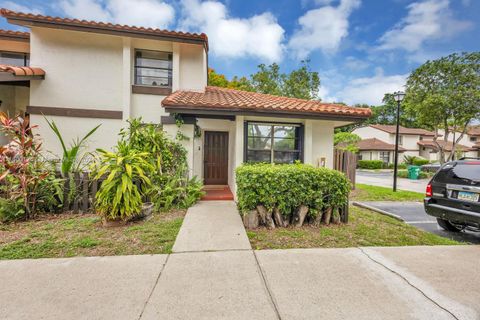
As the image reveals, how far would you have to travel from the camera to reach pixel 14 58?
7801 mm

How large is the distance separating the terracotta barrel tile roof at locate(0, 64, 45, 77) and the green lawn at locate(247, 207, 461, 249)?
25.6ft

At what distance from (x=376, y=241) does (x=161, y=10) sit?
11608 millimetres

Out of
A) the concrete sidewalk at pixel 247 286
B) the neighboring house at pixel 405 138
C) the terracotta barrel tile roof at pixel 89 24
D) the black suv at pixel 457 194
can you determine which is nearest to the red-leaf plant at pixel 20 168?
the concrete sidewalk at pixel 247 286

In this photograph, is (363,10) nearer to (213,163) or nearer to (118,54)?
(213,163)

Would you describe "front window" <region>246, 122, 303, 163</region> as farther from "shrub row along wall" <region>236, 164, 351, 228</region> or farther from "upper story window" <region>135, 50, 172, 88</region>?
"upper story window" <region>135, 50, 172, 88</region>

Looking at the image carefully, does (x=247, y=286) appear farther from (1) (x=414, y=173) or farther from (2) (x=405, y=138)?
(2) (x=405, y=138)

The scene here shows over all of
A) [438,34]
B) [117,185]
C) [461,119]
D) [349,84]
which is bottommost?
[117,185]

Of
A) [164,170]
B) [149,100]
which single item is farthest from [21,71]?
[164,170]

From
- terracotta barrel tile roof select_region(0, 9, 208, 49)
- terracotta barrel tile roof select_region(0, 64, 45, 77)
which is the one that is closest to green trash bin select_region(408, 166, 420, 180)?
terracotta barrel tile roof select_region(0, 9, 208, 49)

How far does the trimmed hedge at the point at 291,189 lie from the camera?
4.34 metres

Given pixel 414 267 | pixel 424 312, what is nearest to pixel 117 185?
pixel 424 312

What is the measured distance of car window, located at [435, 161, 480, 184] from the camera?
3857 millimetres

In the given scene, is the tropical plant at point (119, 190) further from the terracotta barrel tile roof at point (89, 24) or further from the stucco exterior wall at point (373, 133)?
the stucco exterior wall at point (373, 133)

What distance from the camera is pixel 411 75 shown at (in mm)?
17781
